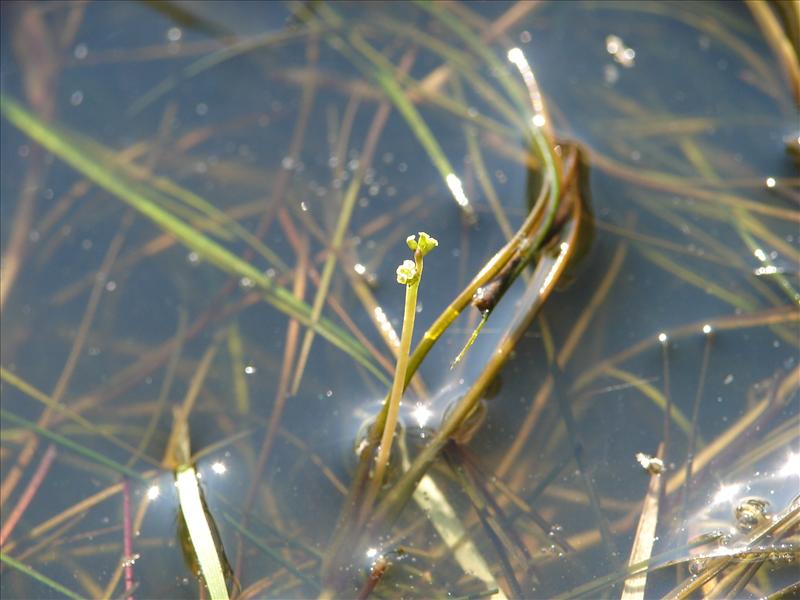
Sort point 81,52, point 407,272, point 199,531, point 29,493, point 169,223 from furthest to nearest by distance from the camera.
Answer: point 81,52 < point 169,223 < point 29,493 < point 199,531 < point 407,272

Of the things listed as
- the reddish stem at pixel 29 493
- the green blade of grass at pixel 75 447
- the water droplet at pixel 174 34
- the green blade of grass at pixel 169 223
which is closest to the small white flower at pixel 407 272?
the green blade of grass at pixel 169 223

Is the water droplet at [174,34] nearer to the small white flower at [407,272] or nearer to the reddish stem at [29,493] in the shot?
the reddish stem at [29,493]

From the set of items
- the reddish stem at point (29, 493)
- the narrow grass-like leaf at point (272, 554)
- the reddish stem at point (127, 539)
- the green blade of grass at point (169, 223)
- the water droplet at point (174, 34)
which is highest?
the water droplet at point (174, 34)

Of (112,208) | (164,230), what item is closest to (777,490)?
(164,230)

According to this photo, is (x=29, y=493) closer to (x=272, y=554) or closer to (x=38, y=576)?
(x=38, y=576)

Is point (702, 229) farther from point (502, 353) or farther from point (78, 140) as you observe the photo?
point (78, 140)

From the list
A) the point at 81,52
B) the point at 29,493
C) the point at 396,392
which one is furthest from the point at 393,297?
the point at 81,52
